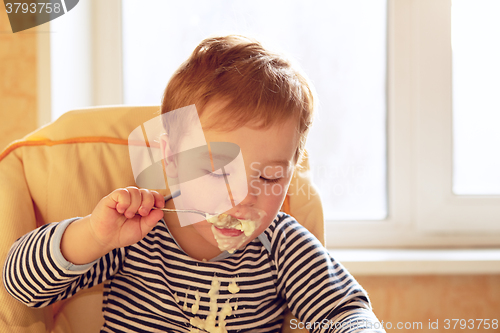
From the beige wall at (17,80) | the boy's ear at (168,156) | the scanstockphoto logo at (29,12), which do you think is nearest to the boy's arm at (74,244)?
the boy's ear at (168,156)

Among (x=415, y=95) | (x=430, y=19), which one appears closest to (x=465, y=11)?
(x=430, y=19)

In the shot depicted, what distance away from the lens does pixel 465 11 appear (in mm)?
1284

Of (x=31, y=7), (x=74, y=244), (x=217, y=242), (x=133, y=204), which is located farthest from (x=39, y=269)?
(x=31, y=7)

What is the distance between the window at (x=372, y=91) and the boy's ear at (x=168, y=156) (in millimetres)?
641

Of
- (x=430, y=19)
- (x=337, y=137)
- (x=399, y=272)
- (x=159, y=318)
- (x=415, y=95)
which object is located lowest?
(x=399, y=272)

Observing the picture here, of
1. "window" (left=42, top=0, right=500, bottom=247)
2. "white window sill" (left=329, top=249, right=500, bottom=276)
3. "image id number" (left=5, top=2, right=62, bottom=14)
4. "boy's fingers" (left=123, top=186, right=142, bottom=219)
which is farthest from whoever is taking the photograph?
"window" (left=42, top=0, right=500, bottom=247)

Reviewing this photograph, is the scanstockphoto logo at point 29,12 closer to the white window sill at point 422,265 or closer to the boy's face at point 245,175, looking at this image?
the boy's face at point 245,175

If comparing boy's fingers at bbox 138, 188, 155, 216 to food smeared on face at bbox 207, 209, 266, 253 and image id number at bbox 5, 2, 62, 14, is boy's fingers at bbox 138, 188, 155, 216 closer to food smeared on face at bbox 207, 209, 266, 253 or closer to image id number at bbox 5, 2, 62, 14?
food smeared on face at bbox 207, 209, 266, 253

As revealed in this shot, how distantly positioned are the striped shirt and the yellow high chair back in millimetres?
49

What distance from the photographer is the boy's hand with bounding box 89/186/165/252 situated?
63cm

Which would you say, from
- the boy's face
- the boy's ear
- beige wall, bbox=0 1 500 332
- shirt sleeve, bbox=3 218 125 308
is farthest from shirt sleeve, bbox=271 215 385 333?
beige wall, bbox=0 1 500 332

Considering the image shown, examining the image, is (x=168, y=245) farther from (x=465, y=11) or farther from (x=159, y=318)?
(x=465, y=11)

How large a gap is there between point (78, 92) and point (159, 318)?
2.53ft

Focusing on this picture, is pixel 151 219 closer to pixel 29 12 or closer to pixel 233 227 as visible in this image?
pixel 233 227
